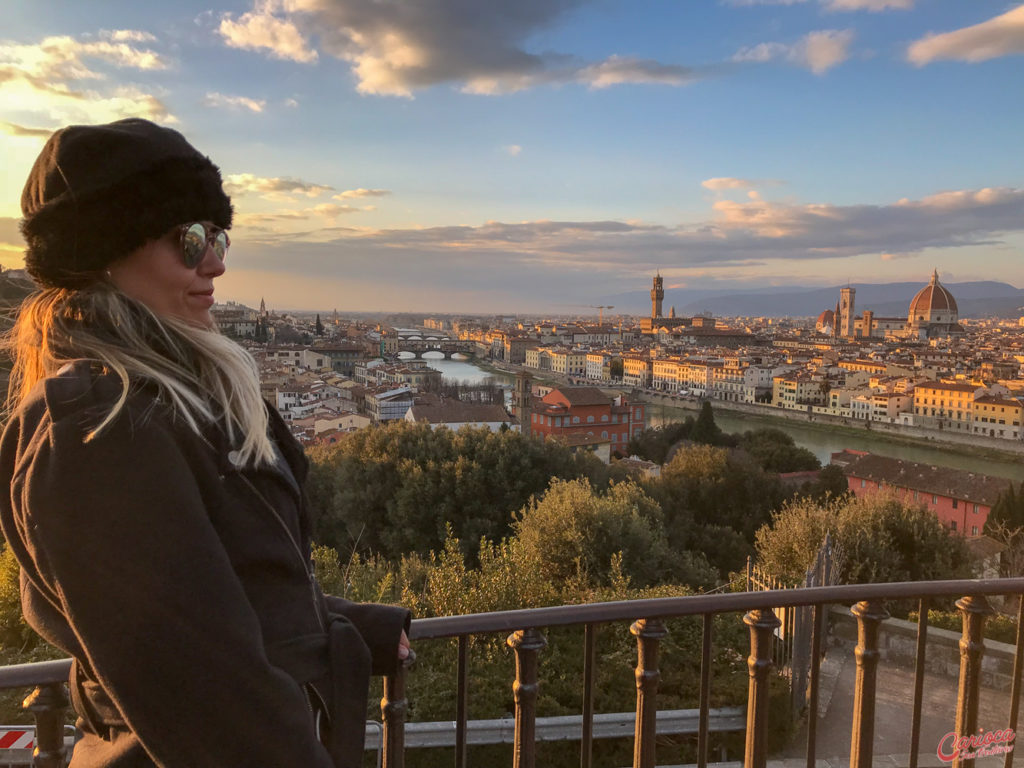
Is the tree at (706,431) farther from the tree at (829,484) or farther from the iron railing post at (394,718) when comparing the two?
the iron railing post at (394,718)

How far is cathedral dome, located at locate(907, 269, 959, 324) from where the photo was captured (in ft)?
257

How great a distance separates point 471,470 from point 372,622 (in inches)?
401

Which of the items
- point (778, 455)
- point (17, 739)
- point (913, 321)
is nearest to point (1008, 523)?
point (778, 455)

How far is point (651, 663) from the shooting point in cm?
117

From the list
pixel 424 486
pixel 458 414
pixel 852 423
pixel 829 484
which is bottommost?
pixel 852 423

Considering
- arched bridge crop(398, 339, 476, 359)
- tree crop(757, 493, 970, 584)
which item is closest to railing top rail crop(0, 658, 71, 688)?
tree crop(757, 493, 970, 584)

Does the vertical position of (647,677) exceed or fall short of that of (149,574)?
it falls short

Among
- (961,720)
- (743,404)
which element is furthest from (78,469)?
(743,404)

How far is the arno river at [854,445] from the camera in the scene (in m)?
24.2

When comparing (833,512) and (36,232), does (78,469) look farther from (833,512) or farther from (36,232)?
(833,512)

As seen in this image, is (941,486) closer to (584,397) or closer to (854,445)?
(584,397)

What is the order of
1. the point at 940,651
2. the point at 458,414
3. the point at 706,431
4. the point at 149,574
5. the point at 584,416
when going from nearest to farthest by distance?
1. the point at 149,574
2. the point at 940,651
3. the point at 706,431
4. the point at 458,414
5. the point at 584,416

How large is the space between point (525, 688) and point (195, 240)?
0.78m

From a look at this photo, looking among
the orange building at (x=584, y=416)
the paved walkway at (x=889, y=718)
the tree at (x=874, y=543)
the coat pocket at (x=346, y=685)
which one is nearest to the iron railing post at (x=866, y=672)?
the coat pocket at (x=346, y=685)
